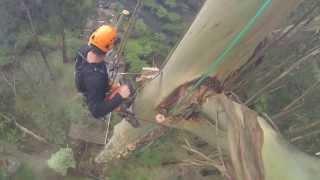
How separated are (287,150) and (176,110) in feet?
2.35

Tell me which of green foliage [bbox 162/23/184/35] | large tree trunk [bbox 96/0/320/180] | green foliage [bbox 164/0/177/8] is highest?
large tree trunk [bbox 96/0/320/180]

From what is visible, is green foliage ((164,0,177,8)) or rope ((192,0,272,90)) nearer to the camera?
rope ((192,0,272,90))

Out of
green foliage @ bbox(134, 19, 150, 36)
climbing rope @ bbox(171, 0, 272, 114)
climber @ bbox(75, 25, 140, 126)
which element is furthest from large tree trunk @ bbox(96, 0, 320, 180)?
green foliage @ bbox(134, 19, 150, 36)

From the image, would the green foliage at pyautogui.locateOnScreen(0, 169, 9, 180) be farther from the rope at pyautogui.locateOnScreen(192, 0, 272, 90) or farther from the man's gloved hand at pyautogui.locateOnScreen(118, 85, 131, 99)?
the rope at pyautogui.locateOnScreen(192, 0, 272, 90)

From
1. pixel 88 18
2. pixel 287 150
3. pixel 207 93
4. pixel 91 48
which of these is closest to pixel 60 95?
pixel 88 18

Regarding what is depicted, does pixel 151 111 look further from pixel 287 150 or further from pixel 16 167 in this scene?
pixel 16 167

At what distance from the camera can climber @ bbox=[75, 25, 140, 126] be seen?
9.07 feet

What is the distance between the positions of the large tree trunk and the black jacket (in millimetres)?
438

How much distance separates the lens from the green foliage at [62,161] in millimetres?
4066

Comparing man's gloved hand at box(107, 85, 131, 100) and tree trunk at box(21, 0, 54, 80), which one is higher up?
man's gloved hand at box(107, 85, 131, 100)

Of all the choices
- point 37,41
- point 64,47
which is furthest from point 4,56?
point 64,47

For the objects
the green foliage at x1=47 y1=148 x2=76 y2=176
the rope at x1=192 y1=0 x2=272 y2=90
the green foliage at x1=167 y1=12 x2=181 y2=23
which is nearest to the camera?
the rope at x1=192 y1=0 x2=272 y2=90

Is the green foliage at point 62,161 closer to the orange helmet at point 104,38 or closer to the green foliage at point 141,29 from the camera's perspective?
the green foliage at point 141,29

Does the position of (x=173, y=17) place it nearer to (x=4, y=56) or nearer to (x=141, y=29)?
(x=141, y=29)
